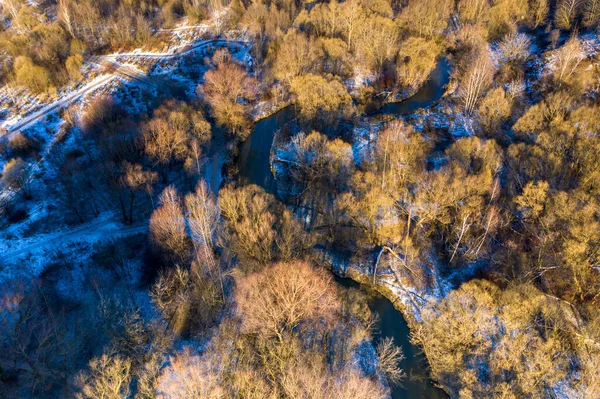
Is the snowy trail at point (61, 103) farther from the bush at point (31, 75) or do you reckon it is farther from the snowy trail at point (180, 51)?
the snowy trail at point (180, 51)

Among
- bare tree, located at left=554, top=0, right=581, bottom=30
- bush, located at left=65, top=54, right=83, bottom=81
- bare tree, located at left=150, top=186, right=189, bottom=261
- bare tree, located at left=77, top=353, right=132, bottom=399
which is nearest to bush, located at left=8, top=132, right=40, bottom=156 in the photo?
bush, located at left=65, top=54, right=83, bottom=81

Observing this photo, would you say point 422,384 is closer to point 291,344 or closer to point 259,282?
point 291,344

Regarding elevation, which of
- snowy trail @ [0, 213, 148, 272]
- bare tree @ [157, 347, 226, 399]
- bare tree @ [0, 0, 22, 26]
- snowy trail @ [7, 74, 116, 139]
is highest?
bare tree @ [0, 0, 22, 26]

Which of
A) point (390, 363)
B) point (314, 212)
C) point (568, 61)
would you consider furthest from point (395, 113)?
point (390, 363)

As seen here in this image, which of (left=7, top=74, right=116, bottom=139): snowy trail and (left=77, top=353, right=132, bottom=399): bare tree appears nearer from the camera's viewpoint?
(left=77, top=353, right=132, bottom=399): bare tree

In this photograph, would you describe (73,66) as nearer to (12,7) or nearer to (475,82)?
(12,7)

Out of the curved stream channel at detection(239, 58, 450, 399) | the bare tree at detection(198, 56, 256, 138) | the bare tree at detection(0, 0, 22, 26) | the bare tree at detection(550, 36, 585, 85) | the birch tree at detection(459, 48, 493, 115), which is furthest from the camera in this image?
the bare tree at detection(0, 0, 22, 26)

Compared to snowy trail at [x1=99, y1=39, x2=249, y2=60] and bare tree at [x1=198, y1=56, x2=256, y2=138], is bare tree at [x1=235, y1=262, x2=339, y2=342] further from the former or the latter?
snowy trail at [x1=99, y1=39, x2=249, y2=60]
